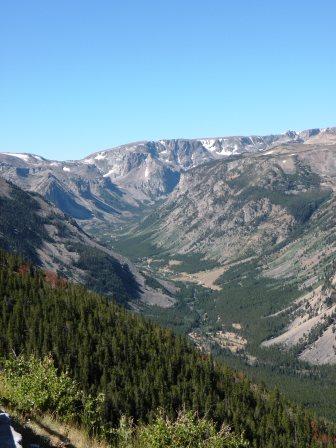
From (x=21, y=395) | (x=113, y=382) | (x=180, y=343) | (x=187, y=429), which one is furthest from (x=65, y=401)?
(x=180, y=343)

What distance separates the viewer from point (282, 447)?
128625 mm

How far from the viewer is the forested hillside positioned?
423 feet

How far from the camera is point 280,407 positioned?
504 ft

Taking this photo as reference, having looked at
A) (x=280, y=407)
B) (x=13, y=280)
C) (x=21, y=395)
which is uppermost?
(x=21, y=395)

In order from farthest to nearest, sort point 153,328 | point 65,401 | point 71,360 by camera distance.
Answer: point 153,328
point 71,360
point 65,401

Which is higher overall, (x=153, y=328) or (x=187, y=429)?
(x=187, y=429)

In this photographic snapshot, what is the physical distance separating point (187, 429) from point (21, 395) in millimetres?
14259

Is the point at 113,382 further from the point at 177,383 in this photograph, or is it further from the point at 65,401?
the point at 65,401

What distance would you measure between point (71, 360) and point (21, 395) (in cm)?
10593

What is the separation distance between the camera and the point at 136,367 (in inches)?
5802

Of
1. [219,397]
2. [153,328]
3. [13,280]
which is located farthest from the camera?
[153,328]

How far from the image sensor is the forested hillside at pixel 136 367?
12900 centimetres

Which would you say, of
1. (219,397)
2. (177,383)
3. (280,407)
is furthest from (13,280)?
(280,407)

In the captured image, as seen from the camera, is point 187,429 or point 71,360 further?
point 71,360
